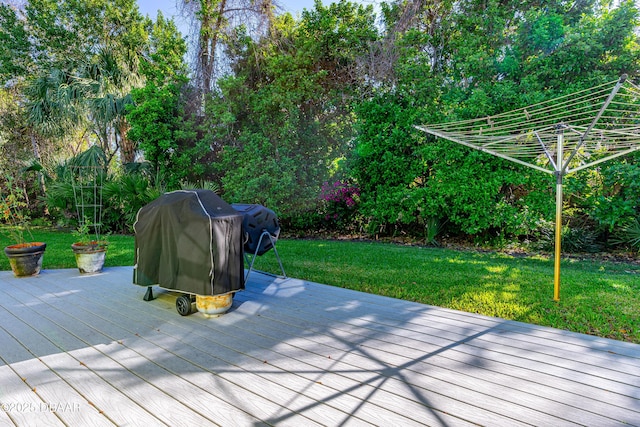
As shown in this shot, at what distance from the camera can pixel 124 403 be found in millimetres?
1762

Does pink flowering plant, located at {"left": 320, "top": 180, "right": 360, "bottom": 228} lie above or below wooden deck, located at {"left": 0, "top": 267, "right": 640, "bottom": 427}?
above

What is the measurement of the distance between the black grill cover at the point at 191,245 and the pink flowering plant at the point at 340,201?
5.39 m

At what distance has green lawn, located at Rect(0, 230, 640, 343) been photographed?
10.2ft

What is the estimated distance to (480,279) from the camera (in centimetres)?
432

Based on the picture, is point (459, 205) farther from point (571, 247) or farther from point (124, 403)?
point (124, 403)

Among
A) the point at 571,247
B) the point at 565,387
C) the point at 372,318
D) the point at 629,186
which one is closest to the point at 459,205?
the point at 571,247

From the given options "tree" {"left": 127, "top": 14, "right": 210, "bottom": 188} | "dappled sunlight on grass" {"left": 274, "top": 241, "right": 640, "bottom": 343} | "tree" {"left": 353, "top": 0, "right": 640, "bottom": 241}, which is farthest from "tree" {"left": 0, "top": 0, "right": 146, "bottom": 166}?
"dappled sunlight on grass" {"left": 274, "top": 241, "right": 640, "bottom": 343}

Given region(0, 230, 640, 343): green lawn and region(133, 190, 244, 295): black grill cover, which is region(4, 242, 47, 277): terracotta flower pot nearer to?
region(0, 230, 640, 343): green lawn

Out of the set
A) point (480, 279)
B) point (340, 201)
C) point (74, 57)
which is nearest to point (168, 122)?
point (340, 201)

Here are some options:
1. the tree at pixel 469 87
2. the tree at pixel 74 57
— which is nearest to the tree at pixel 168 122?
the tree at pixel 74 57

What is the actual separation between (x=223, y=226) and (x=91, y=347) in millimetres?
1212

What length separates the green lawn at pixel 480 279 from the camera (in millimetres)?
3121

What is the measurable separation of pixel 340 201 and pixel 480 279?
4.69 m

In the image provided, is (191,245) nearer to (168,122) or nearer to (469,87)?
(469,87)
